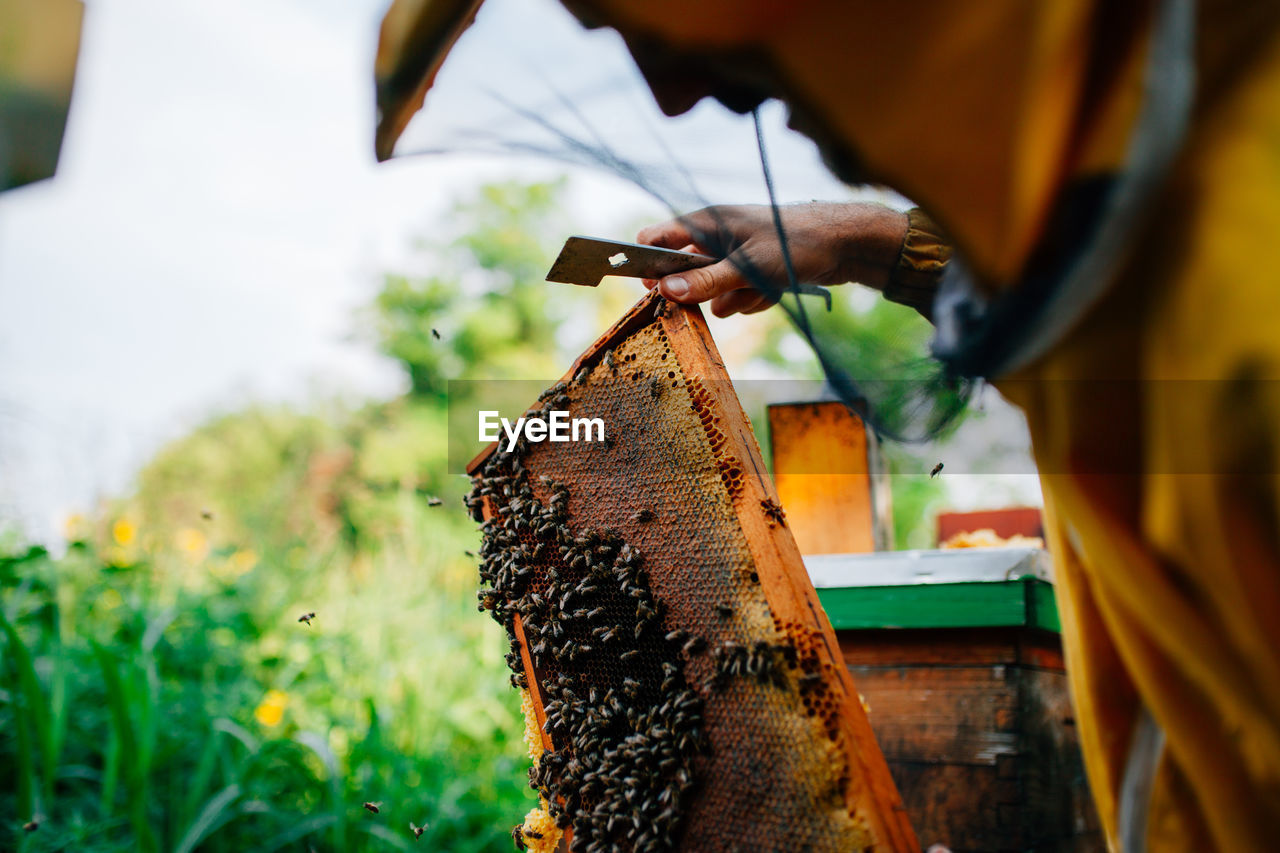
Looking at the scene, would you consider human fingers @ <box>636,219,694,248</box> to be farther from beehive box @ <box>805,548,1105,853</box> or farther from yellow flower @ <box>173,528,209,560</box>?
yellow flower @ <box>173,528,209,560</box>

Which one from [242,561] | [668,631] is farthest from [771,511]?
[242,561]

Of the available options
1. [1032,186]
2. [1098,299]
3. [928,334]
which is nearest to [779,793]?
[928,334]

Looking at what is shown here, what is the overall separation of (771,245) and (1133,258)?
0.69m

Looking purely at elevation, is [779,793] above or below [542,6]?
below

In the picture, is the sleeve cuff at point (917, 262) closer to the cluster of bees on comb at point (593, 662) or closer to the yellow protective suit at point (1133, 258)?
the yellow protective suit at point (1133, 258)

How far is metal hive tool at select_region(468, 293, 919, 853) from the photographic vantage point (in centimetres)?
138

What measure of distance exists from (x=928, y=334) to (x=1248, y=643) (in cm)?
70

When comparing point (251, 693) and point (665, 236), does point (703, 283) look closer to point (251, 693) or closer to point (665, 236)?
point (665, 236)

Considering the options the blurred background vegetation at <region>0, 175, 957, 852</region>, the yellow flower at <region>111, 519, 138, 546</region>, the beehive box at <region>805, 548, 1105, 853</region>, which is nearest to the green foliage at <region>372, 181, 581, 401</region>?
the blurred background vegetation at <region>0, 175, 957, 852</region>

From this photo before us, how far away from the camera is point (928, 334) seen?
1.39 metres

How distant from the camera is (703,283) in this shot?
171 centimetres

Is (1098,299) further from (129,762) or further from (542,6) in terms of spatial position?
(129,762)

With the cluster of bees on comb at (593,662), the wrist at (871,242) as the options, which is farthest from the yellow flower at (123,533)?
the wrist at (871,242)

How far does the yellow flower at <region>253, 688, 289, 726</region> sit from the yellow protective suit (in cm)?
377
